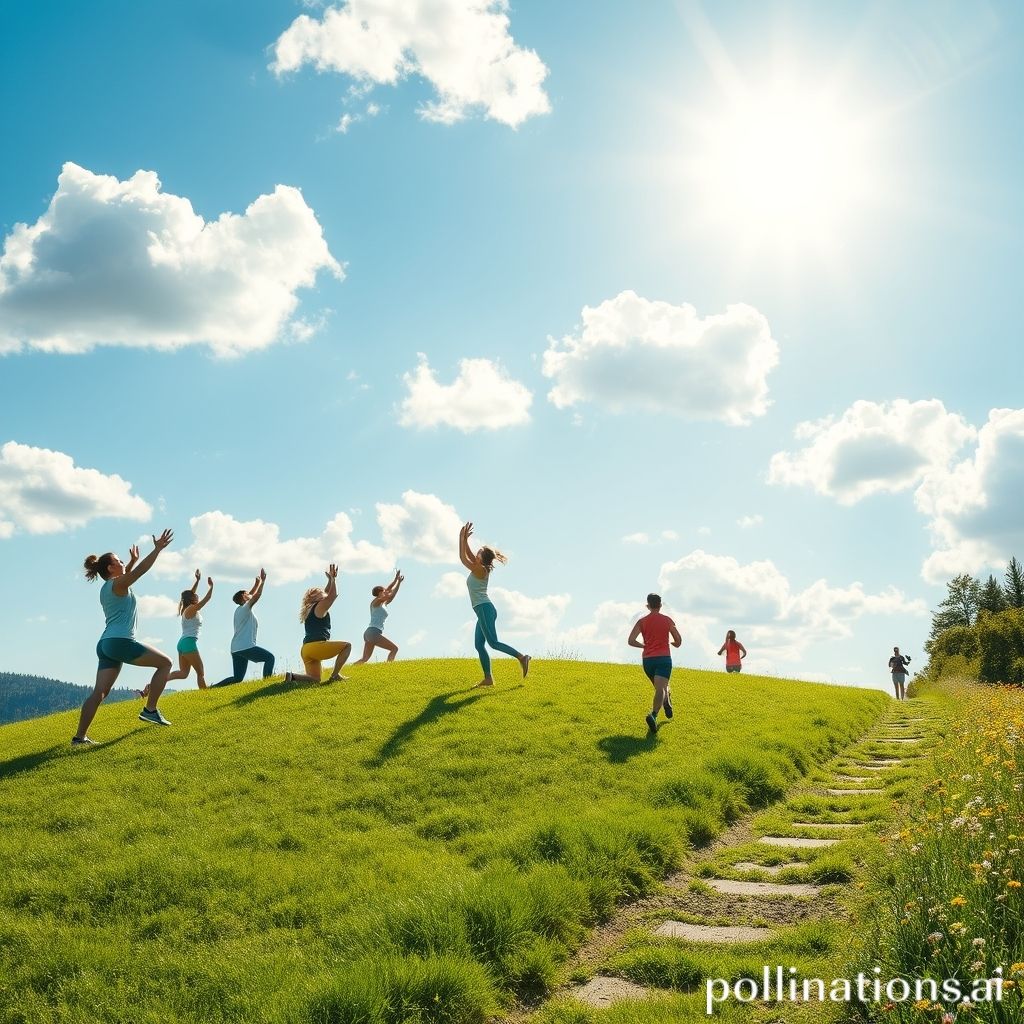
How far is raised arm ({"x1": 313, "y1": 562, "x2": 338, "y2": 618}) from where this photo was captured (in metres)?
20.0

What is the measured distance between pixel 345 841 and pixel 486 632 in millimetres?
9401

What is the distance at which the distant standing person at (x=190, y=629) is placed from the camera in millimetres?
21250

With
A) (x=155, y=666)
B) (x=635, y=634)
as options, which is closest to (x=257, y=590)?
(x=155, y=666)

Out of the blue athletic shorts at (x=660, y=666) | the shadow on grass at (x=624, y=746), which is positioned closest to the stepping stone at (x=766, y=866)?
the shadow on grass at (x=624, y=746)

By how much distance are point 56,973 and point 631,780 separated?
7675 millimetres

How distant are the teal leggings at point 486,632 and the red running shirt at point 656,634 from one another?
12.6 ft

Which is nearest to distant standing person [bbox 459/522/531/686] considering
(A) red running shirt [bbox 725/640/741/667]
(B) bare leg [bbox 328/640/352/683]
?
(B) bare leg [bbox 328/640/352/683]

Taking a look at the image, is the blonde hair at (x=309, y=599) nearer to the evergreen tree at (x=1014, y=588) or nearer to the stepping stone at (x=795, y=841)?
the stepping stone at (x=795, y=841)

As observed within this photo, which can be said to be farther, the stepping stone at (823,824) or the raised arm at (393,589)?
the raised arm at (393,589)

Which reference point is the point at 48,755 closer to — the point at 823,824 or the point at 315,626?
the point at 315,626

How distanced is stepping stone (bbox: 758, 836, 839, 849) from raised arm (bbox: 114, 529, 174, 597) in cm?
1081

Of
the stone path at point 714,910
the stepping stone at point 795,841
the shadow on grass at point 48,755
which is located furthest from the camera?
the shadow on grass at point 48,755

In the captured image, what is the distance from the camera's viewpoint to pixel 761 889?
27.3 feet

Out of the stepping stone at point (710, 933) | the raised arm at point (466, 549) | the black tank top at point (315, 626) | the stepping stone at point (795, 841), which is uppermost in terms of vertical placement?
the raised arm at point (466, 549)
